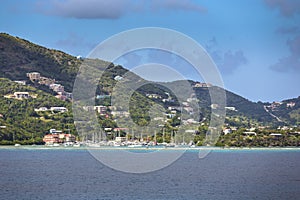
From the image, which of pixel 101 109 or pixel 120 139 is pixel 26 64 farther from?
pixel 120 139

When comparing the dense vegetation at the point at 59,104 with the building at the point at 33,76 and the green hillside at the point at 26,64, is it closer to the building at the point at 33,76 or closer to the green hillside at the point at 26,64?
the green hillside at the point at 26,64

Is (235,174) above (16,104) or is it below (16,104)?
below

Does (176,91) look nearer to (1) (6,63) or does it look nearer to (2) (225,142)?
(2) (225,142)

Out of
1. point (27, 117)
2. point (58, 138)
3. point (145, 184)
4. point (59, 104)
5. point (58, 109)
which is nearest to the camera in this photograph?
point (145, 184)

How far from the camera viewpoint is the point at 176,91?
172250mm

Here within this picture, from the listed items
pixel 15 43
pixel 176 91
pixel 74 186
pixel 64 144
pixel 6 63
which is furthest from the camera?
pixel 15 43

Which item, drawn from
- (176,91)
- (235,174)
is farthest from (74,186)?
(176,91)

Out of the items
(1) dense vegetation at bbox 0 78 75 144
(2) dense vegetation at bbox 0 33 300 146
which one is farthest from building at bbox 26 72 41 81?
(1) dense vegetation at bbox 0 78 75 144

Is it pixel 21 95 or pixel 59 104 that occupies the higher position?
pixel 21 95

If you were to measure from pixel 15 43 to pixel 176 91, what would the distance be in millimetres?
56703

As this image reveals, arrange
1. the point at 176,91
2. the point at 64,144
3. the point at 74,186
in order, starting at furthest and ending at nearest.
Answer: the point at 176,91, the point at 64,144, the point at 74,186

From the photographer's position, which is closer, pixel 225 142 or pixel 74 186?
pixel 74 186

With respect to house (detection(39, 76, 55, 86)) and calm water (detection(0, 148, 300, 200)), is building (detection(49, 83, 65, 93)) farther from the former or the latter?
calm water (detection(0, 148, 300, 200))

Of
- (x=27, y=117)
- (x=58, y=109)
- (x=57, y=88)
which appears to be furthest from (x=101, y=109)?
(x=57, y=88)
